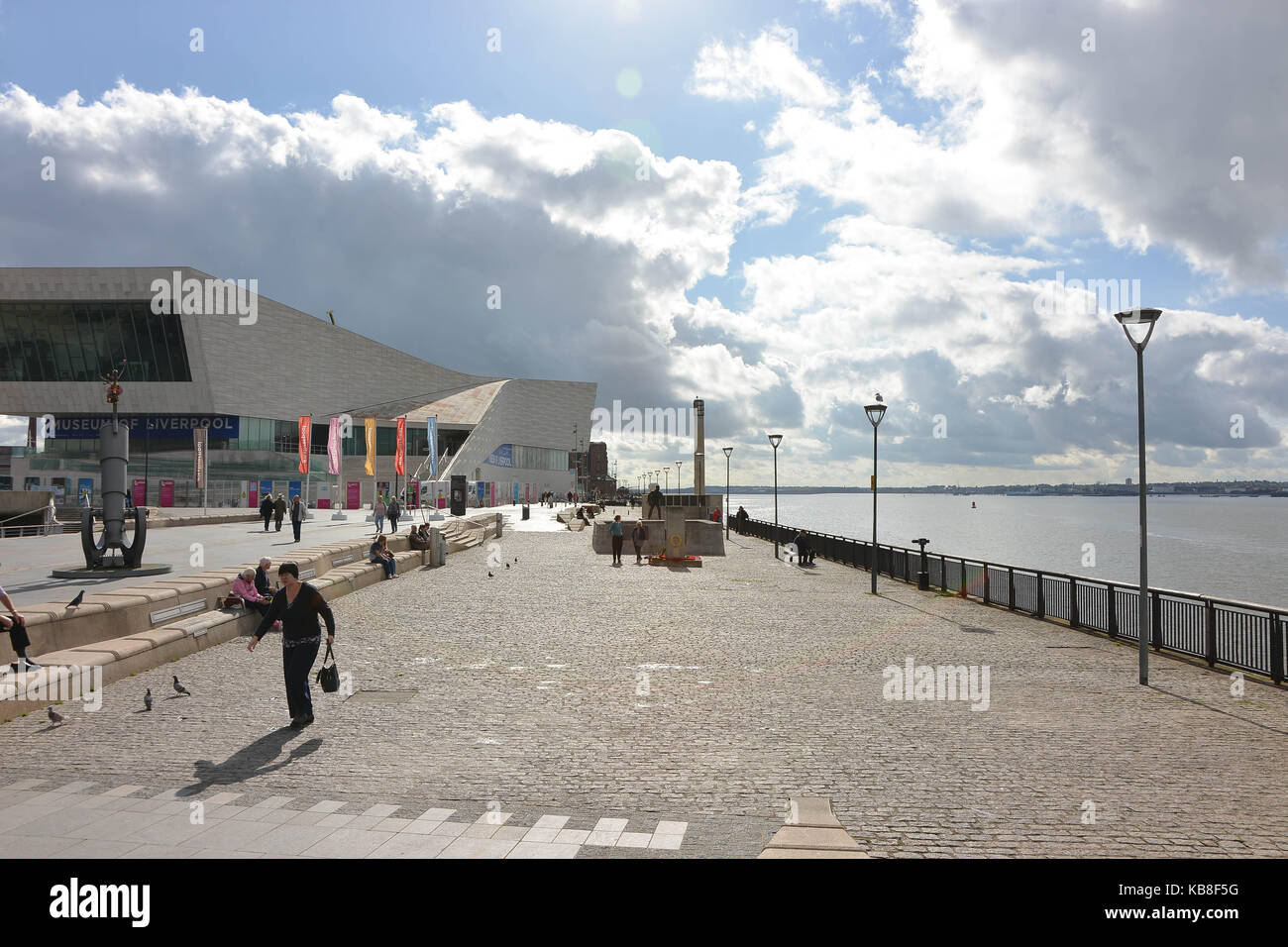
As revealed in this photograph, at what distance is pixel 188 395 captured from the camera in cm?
7425

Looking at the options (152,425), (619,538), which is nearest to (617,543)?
(619,538)

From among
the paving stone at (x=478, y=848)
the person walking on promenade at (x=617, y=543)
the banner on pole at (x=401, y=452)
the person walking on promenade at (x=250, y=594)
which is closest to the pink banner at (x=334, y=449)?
the banner on pole at (x=401, y=452)

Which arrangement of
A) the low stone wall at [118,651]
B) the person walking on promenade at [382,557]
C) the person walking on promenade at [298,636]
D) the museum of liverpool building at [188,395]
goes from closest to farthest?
1. the person walking on promenade at [298,636]
2. the low stone wall at [118,651]
3. the person walking on promenade at [382,557]
4. the museum of liverpool building at [188,395]

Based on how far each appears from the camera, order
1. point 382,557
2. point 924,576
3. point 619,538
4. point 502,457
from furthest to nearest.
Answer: point 502,457, point 619,538, point 924,576, point 382,557

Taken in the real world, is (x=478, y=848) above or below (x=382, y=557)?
above

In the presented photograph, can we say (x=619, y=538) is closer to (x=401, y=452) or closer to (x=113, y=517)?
(x=113, y=517)

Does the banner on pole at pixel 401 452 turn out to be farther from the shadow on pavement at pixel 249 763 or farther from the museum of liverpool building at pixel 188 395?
the shadow on pavement at pixel 249 763

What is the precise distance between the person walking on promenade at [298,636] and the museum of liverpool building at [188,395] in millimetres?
52882

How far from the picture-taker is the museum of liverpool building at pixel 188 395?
225ft

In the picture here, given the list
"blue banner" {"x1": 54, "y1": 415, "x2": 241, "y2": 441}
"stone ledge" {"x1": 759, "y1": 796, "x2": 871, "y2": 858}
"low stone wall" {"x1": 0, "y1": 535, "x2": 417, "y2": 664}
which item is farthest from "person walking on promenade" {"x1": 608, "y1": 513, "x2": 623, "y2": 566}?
"blue banner" {"x1": 54, "y1": 415, "x2": 241, "y2": 441}

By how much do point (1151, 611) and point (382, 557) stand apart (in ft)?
59.4

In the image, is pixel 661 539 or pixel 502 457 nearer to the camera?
pixel 661 539

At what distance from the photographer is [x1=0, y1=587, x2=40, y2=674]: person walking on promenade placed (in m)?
8.71
